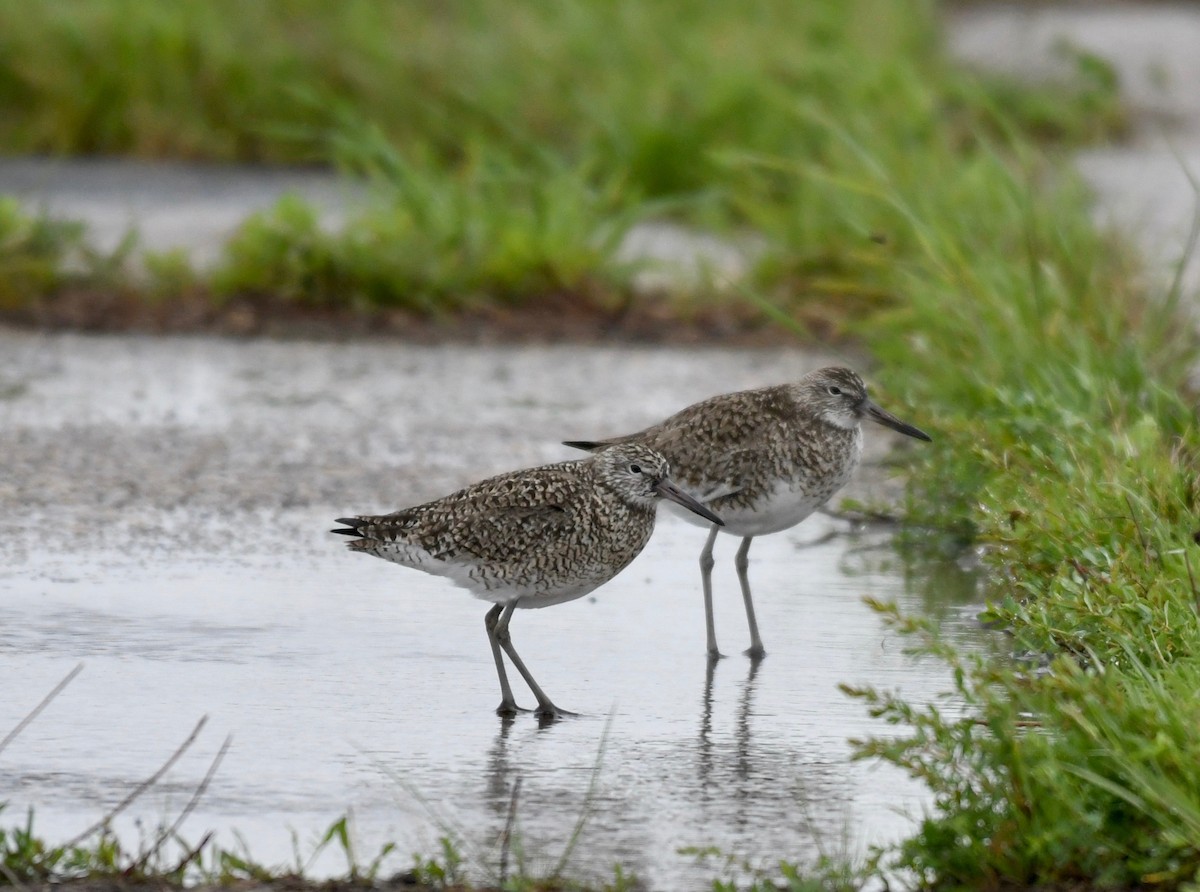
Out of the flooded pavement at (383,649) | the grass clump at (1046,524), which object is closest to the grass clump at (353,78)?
the grass clump at (1046,524)

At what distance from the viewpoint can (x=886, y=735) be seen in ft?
20.7

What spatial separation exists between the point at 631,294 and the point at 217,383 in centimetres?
336

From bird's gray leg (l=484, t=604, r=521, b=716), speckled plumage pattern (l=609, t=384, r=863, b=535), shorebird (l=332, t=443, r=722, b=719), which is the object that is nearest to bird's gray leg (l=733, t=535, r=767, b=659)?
speckled plumage pattern (l=609, t=384, r=863, b=535)

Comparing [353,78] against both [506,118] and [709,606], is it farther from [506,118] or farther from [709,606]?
[709,606]

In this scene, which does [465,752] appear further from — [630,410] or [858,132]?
[858,132]

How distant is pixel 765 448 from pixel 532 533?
142cm

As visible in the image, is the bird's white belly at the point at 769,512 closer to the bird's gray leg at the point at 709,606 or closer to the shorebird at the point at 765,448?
the shorebird at the point at 765,448

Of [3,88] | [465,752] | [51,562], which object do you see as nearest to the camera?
[465,752]

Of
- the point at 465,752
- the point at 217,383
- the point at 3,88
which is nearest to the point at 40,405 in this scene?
the point at 217,383

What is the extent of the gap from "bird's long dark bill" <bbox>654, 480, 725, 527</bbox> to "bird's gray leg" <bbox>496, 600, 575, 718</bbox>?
658mm

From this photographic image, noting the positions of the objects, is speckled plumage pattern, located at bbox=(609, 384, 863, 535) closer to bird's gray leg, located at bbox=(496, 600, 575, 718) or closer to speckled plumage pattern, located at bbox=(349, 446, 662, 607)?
speckled plumage pattern, located at bbox=(349, 446, 662, 607)

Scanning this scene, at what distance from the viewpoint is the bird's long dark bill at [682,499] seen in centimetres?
722

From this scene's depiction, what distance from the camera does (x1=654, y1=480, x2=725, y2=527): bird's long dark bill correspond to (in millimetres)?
7221

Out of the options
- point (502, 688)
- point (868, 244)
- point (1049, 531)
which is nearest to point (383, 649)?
point (502, 688)
